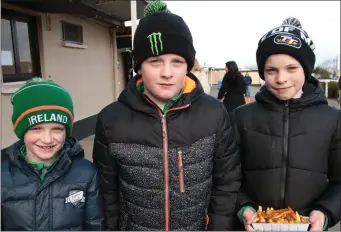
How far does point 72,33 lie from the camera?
8.04m

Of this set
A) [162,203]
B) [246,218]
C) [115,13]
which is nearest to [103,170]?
[162,203]

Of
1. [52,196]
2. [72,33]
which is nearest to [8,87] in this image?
[72,33]

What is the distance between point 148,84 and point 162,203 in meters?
0.63

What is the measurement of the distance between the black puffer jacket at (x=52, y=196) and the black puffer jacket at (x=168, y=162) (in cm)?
12

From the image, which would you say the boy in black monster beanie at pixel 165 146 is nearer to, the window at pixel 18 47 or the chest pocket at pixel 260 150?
the chest pocket at pixel 260 150

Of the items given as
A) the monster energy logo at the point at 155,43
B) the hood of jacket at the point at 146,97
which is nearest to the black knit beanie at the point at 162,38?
the monster energy logo at the point at 155,43

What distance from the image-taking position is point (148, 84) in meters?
1.71

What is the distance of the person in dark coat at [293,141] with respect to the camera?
5.84 ft

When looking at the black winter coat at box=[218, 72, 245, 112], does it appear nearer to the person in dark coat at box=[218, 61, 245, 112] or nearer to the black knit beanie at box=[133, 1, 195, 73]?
the person in dark coat at box=[218, 61, 245, 112]

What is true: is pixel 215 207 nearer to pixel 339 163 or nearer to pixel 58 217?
pixel 339 163

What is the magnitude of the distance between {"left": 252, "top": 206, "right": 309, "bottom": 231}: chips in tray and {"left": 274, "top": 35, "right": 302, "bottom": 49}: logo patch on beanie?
88cm

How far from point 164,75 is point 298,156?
33.5 inches

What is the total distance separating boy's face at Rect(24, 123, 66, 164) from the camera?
5.55ft

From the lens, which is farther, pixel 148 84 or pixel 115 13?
pixel 115 13
